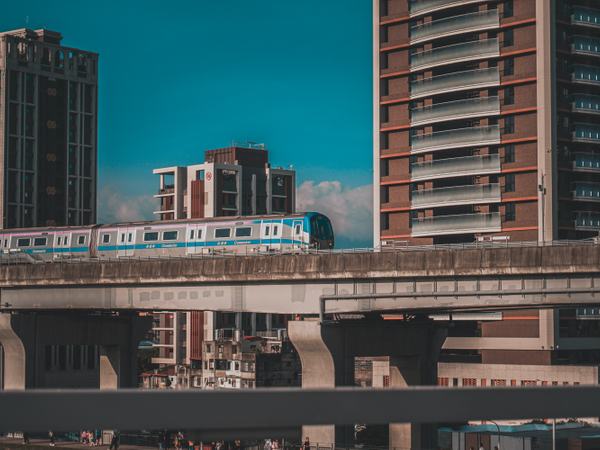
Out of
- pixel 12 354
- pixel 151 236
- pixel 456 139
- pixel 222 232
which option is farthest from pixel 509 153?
pixel 12 354

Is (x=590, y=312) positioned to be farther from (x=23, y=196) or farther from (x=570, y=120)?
(x=23, y=196)

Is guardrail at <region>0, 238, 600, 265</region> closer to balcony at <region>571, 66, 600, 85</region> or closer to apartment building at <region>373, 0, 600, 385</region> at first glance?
apartment building at <region>373, 0, 600, 385</region>

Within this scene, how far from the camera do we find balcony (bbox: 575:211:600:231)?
93125mm

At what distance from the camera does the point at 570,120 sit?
307ft

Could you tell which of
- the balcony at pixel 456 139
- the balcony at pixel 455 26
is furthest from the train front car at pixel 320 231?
the balcony at pixel 455 26

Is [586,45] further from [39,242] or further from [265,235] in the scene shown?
[39,242]

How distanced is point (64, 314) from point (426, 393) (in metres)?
68.5

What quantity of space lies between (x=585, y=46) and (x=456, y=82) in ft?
40.6

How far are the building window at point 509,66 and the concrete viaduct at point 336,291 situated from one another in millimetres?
40088

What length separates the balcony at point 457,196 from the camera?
94250 millimetres

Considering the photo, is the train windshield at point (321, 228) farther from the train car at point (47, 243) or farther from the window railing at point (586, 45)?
the window railing at point (586, 45)

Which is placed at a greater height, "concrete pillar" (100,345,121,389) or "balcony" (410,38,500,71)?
"balcony" (410,38,500,71)

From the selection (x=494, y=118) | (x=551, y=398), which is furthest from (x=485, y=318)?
(x=551, y=398)

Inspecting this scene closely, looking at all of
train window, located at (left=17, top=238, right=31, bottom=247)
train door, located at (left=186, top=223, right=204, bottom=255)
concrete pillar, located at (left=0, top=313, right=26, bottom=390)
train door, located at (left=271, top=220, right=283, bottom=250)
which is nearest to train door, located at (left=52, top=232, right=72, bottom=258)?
train window, located at (left=17, top=238, right=31, bottom=247)
